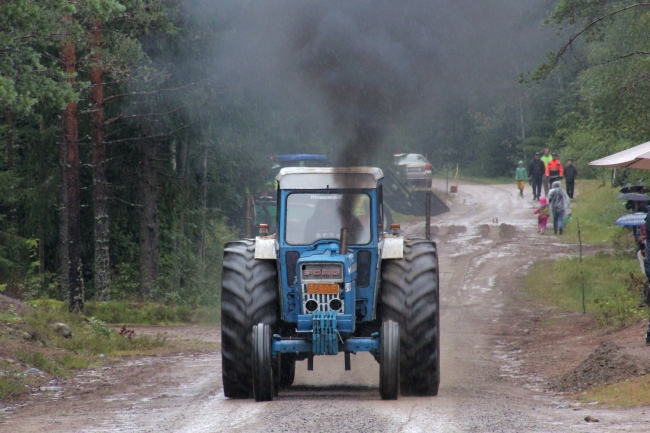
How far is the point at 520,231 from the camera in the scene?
2825 cm

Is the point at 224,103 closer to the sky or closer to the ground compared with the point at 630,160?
closer to the sky

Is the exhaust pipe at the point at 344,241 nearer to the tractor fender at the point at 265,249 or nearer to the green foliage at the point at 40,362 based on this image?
the tractor fender at the point at 265,249

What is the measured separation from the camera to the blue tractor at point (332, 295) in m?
9.07

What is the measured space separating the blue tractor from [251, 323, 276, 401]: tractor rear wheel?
0.02m

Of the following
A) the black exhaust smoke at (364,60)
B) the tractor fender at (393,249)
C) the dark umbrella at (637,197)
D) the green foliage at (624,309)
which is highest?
the black exhaust smoke at (364,60)

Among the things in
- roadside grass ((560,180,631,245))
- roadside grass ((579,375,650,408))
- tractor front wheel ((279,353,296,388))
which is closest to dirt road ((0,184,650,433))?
tractor front wheel ((279,353,296,388))

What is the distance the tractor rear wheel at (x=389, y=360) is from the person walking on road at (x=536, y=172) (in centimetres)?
2375

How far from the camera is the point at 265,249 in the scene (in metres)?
9.73

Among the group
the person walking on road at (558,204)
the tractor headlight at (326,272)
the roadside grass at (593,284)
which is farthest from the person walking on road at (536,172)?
the tractor headlight at (326,272)

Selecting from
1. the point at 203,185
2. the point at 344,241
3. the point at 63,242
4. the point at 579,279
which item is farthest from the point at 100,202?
the point at 344,241

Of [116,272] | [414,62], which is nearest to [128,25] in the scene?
[116,272]

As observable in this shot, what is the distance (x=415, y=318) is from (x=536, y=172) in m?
24.4

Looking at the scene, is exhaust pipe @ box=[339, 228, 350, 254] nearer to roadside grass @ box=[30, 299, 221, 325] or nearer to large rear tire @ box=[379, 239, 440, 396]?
large rear tire @ box=[379, 239, 440, 396]

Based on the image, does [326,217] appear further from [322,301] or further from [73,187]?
[73,187]
